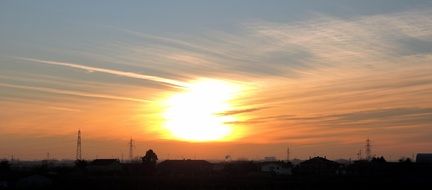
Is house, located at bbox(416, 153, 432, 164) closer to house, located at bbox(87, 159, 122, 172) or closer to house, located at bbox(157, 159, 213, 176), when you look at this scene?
house, located at bbox(157, 159, 213, 176)

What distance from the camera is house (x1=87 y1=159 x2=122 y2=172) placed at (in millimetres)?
108938

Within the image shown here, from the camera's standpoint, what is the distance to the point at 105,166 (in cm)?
11400

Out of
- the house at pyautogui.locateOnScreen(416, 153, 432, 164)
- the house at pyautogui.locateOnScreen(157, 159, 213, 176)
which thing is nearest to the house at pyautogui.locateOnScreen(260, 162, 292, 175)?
the house at pyautogui.locateOnScreen(157, 159, 213, 176)

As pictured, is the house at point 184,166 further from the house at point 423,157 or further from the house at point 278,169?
the house at point 423,157

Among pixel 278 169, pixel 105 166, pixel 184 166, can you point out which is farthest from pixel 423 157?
pixel 105 166

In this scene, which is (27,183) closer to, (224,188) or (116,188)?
(116,188)

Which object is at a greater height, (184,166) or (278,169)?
(184,166)

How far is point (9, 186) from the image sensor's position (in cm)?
6506

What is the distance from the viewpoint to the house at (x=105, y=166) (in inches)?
4289

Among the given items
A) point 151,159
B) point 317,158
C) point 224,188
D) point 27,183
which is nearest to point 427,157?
point 317,158

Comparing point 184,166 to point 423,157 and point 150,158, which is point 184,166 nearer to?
point 150,158

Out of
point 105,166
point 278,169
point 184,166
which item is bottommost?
point 278,169

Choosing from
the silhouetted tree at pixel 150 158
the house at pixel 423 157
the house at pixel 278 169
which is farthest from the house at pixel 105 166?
the house at pixel 423 157

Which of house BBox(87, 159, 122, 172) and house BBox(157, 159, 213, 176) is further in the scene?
house BBox(157, 159, 213, 176)
